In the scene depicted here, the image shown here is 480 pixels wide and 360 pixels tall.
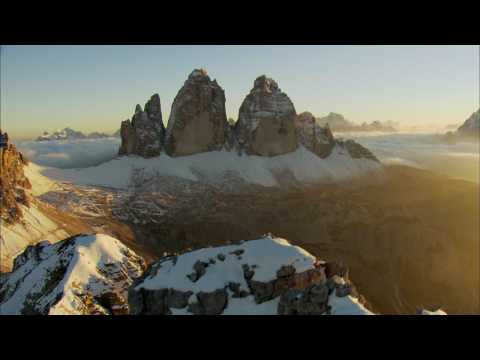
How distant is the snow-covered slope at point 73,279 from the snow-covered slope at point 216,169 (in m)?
73.9

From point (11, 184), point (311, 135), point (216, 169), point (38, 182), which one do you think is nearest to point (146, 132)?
point (216, 169)

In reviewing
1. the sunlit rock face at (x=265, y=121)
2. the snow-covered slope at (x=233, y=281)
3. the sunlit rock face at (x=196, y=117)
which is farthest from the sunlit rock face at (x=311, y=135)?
the snow-covered slope at (x=233, y=281)

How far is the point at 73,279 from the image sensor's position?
38.1 m

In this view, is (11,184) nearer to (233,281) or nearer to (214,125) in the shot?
(214,125)

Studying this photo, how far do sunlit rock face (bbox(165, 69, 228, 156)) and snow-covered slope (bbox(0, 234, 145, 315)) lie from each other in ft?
273

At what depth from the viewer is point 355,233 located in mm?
106188

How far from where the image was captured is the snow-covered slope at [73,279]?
36.1 meters

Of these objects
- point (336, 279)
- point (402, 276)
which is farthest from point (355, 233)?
point (336, 279)

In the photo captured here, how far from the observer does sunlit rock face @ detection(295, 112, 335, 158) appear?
509 feet

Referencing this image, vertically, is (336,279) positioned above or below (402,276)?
above

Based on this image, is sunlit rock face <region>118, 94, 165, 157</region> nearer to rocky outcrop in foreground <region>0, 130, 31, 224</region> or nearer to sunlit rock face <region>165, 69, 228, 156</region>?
sunlit rock face <region>165, 69, 228, 156</region>

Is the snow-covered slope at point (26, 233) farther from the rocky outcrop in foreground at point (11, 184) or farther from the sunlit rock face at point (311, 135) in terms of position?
the sunlit rock face at point (311, 135)
